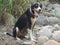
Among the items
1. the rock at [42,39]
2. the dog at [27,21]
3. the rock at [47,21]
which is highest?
the dog at [27,21]

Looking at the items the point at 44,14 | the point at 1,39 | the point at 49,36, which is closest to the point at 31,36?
the point at 49,36

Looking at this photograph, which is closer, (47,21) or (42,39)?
(42,39)

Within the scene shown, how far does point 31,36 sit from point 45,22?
1.76 metres

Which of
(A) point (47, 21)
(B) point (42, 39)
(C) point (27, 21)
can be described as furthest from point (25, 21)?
(A) point (47, 21)

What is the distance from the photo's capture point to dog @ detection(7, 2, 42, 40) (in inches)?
247

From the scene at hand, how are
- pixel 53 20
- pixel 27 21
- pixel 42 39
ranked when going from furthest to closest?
pixel 53 20, pixel 27 21, pixel 42 39

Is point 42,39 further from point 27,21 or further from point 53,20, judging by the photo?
point 53,20

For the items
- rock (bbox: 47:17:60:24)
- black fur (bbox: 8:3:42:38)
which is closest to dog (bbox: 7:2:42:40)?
black fur (bbox: 8:3:42:38)

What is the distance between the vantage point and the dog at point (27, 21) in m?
6.29

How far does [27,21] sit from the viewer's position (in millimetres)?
6383

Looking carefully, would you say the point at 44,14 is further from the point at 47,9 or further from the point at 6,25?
the point at 6,25

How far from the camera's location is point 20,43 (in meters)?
5.86

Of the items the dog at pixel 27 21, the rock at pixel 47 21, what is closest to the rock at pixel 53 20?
the rock at pixel 47 21

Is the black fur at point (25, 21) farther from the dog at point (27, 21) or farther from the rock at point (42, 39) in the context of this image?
the rock at point (42, 39)
